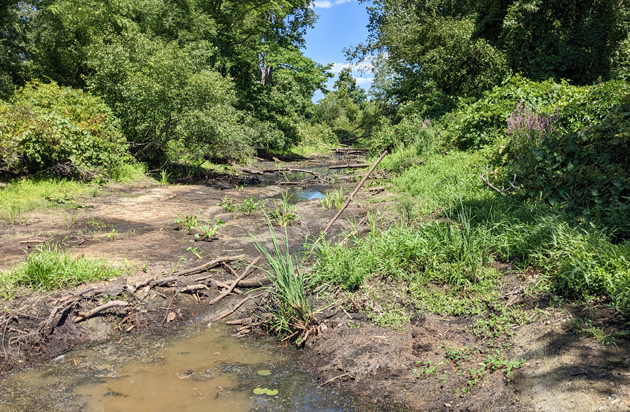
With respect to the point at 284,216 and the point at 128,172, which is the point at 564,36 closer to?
the point at 284,216

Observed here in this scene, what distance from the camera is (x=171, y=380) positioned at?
393 cm

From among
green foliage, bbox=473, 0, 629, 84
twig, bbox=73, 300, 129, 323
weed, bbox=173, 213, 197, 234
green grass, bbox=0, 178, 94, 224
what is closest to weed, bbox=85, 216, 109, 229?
green grass, bbox=0, 178, 94, 224

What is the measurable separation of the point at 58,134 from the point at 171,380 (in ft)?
30.1

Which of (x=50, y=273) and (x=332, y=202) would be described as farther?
(x=332, y=202)

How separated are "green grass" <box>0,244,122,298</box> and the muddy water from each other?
1037mm

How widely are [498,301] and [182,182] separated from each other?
12.4 metres

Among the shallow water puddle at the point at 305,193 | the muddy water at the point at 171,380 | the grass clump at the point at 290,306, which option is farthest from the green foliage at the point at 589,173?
the shallow water puddle at the point at 305,193

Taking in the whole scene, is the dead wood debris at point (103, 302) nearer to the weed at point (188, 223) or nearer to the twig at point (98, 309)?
the twig at point (98, 309)

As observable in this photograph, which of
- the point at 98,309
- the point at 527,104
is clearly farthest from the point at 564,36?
the point at 98,309

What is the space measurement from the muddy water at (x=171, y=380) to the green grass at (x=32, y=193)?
201 inches

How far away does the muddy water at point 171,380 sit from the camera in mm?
3543

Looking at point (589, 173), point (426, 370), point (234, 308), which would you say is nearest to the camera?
point (426, 370)

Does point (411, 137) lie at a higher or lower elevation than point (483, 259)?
higher

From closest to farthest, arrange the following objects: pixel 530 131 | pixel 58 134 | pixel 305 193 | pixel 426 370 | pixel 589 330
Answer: pixel 589 330 → pixel 426 370 → pixel 530 131 → pixel 58 134 → pixel 305 193
